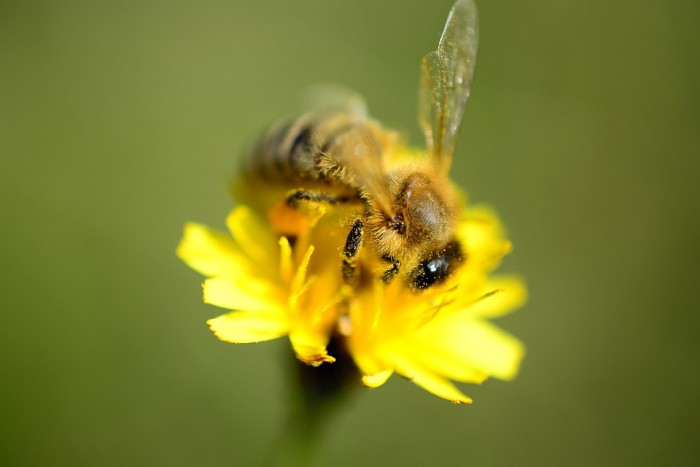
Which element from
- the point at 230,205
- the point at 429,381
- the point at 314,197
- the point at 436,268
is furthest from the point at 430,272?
the point at 230,205

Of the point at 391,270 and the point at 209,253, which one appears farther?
the point at 209,253

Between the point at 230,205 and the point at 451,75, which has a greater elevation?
the point at 230,205

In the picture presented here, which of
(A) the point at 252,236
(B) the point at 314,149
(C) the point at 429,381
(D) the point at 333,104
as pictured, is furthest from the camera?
(D) the point at 333,104

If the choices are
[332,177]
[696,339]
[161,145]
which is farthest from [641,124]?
[332,177]

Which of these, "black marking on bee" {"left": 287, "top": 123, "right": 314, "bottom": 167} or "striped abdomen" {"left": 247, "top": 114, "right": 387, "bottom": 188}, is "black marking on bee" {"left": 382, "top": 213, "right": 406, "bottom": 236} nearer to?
"striped abdomen" {"left": 247, "top": 114, "right": 387, "bottom": 188}

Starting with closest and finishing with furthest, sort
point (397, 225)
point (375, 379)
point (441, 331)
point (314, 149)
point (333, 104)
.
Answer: point (375, 379) → point (397, 225) → point (314, 149) → point (441, 331) → point (333, 104)

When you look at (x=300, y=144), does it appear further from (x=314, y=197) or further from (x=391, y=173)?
(x=391, y=173)
